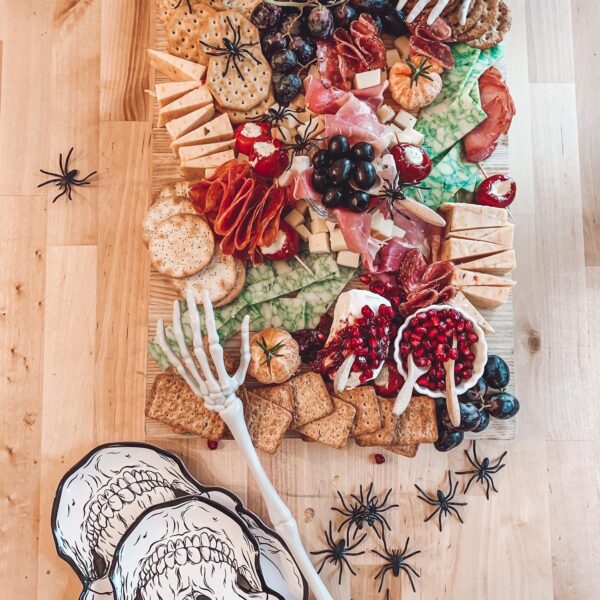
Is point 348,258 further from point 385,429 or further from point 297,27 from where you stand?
point 297,27

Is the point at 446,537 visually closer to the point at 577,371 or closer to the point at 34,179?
the point at 577,371

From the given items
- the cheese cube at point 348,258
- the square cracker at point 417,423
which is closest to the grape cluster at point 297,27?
the cheese cube at point 348,258

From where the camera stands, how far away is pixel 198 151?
166 cm

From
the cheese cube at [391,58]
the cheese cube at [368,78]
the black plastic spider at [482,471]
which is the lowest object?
the black plastic spider at [482,471]

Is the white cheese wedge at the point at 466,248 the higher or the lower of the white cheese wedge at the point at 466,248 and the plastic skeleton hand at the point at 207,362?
the higher

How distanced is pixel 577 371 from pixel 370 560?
875mm

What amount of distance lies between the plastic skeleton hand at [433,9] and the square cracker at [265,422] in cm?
117

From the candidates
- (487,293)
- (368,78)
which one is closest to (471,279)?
(487,293)

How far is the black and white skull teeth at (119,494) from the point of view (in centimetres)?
165

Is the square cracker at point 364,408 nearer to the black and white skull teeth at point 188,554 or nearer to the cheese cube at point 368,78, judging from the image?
the black and white skull teeth at point 188,554

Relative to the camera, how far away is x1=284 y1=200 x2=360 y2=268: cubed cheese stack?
1641mm

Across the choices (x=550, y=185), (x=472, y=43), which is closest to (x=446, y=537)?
(x=550, y=185)

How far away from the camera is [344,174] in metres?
1.54

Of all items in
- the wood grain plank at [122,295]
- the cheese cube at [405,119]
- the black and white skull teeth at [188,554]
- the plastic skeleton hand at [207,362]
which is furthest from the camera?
the wood grain plank at [122,295]
